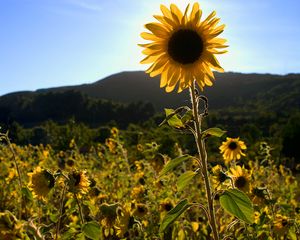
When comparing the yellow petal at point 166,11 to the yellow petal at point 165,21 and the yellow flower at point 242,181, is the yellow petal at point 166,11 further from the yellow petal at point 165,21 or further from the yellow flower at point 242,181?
the yellow flower at point 242,181

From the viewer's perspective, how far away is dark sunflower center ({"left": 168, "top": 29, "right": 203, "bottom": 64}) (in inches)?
103

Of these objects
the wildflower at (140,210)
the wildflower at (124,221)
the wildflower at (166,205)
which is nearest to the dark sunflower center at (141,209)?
the wildflower at (140,210)

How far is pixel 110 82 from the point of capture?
155 metres

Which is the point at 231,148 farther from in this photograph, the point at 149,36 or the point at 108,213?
the point at 149,36

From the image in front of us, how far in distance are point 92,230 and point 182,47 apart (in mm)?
1253

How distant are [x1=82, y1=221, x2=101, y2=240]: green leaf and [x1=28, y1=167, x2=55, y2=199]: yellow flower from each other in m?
0.71

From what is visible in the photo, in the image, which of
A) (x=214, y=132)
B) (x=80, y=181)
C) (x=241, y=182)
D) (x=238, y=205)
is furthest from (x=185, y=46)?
(x=241, y=182)

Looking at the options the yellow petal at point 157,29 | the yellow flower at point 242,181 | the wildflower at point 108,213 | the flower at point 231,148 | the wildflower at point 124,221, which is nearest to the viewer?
the yellow petal at point 157,29

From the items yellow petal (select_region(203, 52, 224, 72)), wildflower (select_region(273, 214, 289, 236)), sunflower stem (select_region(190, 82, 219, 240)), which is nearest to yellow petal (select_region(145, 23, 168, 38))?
yellow petal (select_region(203, 52, 224, 72))

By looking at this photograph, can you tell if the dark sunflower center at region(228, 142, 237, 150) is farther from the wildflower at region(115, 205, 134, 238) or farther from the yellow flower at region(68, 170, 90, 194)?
the yellow flower at region(68, 170, 90, 194)

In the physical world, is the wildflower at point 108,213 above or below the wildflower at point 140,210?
above

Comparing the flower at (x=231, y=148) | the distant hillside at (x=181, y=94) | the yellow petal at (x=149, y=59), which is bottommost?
the distant hillside at (x=181, y=94)

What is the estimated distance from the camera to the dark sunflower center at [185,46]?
8.57 feet

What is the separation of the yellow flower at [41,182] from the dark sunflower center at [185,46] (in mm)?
1381
